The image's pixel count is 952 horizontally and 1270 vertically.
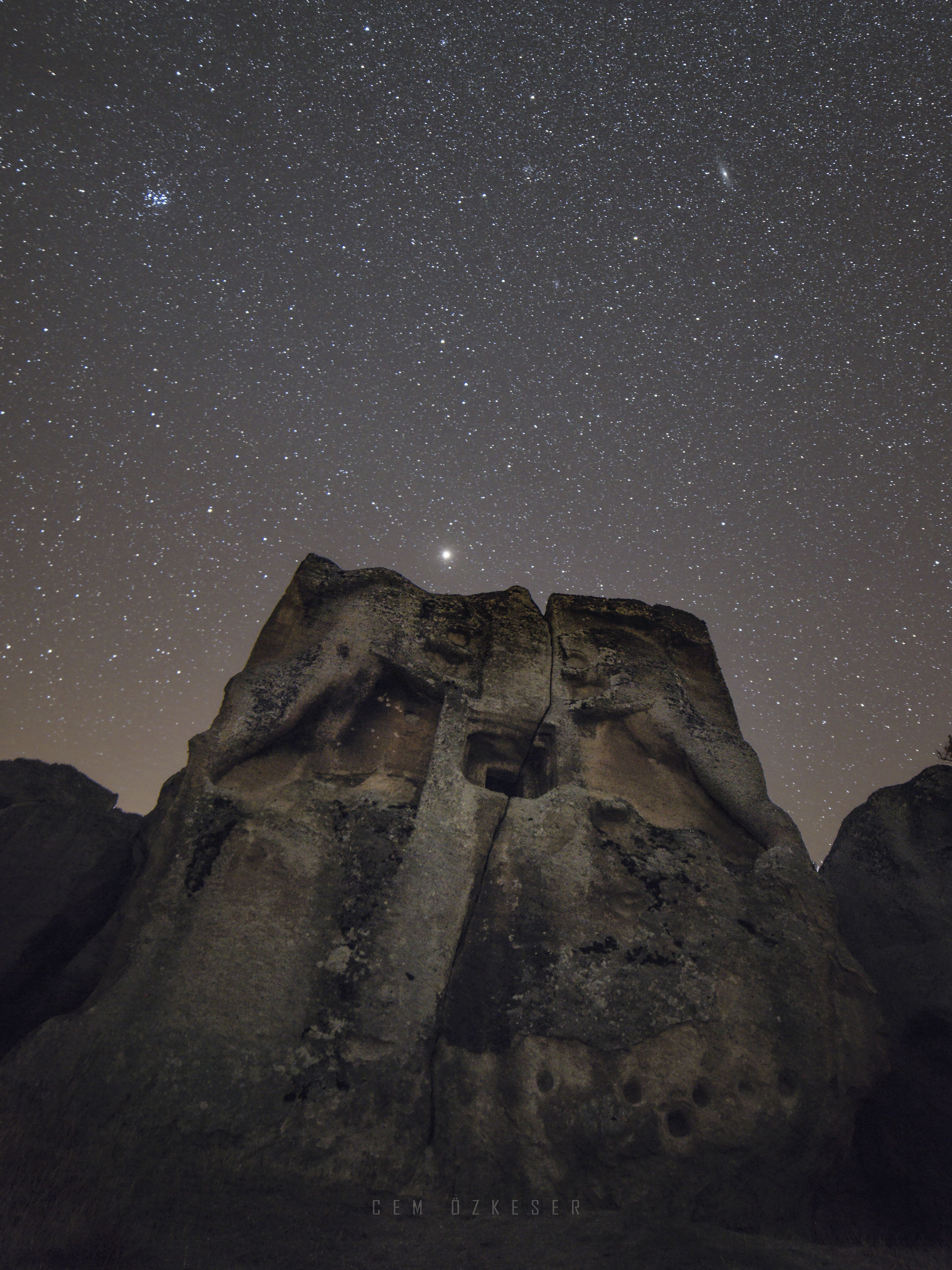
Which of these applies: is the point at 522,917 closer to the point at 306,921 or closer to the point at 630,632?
the point at 306,921

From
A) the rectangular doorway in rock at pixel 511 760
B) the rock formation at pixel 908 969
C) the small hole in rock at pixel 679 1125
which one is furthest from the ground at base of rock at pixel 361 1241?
the rectangular doorway in rock at pixel 511 760

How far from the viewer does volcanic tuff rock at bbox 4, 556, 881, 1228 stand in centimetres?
473

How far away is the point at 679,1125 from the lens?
201 inches

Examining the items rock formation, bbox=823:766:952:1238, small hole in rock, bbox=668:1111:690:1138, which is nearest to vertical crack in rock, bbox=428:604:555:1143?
small hole in rock, bbox=668:1111:690:1138

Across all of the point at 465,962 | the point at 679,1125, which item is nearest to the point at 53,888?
the point at 465,962

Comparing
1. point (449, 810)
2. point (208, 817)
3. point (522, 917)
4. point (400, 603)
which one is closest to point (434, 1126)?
point (522, 917)

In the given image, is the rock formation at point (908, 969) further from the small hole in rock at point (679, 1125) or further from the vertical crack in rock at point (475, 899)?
the vertical crack in rock at point (475, 899)

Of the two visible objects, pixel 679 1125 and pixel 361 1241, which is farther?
pixel 679 1125

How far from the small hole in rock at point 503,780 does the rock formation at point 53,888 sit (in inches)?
184

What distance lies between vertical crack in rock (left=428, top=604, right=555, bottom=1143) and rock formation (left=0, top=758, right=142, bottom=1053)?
3.50 metres

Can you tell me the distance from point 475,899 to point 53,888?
15.1 ft

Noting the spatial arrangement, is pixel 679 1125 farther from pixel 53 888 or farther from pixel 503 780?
pixel 53 888

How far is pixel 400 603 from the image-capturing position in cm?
906

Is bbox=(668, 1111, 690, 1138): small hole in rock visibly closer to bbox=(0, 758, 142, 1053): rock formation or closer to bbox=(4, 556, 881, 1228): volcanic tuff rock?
bbox=(4, 556, 881, 1228): volcanic tuff rock
